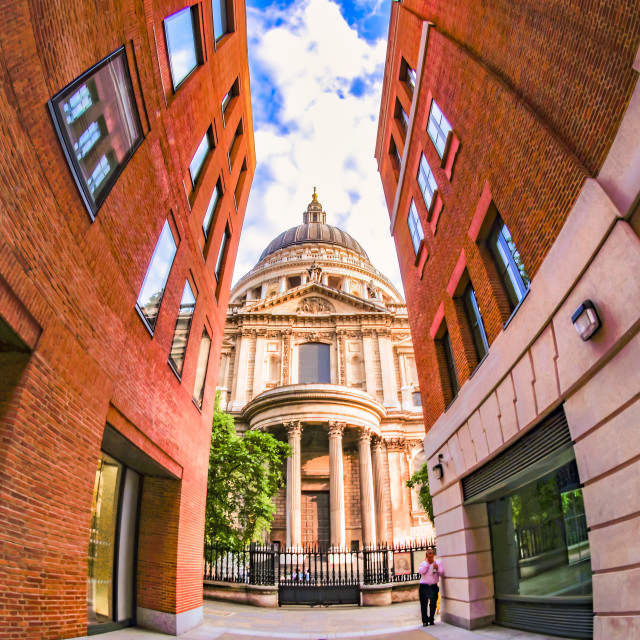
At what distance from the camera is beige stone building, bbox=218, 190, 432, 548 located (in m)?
29.6

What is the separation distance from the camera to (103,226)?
7.02 metres

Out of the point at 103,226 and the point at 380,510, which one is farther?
the point at 380,510

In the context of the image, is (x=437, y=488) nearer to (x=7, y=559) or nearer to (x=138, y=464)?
(x=138, y=464)

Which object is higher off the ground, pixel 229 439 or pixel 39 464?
pixel 229 439

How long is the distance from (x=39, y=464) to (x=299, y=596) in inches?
582

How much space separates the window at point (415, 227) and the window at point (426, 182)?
3.04 ft

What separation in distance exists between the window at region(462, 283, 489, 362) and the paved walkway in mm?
5250

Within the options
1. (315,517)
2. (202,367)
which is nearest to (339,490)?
(315,517)

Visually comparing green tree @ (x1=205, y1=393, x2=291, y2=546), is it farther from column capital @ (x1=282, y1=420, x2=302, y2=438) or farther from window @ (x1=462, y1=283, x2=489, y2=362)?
window @ (x1=462, y1=283, x2=489, y2=362)

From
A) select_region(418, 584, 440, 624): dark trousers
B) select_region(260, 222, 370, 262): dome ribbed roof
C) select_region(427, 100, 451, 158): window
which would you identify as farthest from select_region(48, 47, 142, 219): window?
select_region(260, 222, 370, 262): dome ribbed roof

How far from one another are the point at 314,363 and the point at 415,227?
26.7m

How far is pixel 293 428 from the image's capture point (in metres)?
29.5

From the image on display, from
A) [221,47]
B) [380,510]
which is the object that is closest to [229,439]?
[380,510]

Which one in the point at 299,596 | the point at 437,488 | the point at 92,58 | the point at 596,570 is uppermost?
the point at 92,58
